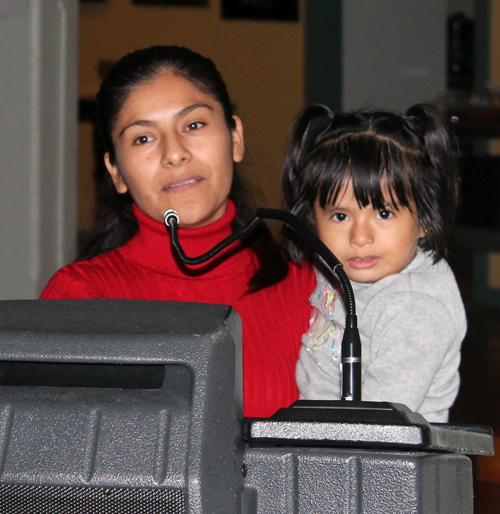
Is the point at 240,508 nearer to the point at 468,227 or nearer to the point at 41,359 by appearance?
the point at 41,359

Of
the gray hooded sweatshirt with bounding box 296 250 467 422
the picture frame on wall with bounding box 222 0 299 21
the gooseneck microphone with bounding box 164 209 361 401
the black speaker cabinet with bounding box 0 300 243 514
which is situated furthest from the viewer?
the picture frame on wall with bounding box 222 0 299 21

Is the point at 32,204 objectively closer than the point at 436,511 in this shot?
No

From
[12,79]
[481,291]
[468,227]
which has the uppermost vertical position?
[12,79]

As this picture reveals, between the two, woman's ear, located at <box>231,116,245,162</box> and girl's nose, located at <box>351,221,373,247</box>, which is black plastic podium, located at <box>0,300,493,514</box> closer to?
girl's nose, located at <box>351,221,373,247</box>

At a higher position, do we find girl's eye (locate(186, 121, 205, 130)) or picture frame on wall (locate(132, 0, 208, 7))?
picture frame on wall (locate(132, 0, 208, 7))

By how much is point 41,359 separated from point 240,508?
0.17 meters

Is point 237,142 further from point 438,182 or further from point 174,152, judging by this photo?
point 438,182

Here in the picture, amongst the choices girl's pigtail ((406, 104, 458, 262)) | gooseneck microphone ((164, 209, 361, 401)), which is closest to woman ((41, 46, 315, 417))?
girl's pigtail ((406, 104, 458, 262))

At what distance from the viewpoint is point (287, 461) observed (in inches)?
20.9

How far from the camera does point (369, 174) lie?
41.4 inches

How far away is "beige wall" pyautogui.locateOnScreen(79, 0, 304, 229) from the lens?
17.3ft

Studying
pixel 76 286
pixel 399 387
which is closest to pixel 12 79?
pixel 76 286

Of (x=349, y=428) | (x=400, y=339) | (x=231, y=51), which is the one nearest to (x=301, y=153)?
(x=400, y=339)

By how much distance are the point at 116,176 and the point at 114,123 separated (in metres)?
0.09
